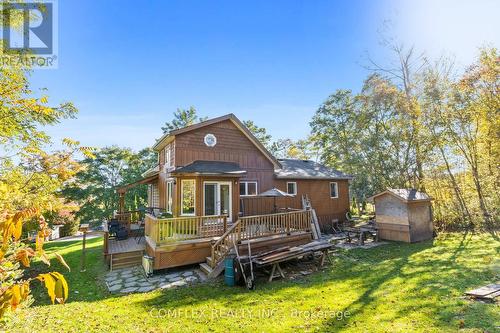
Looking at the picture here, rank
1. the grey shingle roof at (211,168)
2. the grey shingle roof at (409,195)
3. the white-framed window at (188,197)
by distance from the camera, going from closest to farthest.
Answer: the grey shingle roof at (211,168) → the white-framed window at (188,197) → the grey shingle roof at (409,195)

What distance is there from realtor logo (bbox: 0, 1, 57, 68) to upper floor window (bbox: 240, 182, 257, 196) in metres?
9.71

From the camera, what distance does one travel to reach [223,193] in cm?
1223

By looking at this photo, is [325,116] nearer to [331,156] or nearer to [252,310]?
[331,156]

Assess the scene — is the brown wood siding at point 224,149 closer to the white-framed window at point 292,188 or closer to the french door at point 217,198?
the white-framed window at point 292,188

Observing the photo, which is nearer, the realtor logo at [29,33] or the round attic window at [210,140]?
the realtor logo at [29,33]

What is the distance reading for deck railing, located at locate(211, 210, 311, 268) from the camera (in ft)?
29.0

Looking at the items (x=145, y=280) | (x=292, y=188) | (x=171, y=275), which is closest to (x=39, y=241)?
(x=145, y=280)

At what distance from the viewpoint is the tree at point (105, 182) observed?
2586 centimetres

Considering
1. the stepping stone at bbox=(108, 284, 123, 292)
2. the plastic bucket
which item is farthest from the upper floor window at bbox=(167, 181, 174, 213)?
the plastic bucket

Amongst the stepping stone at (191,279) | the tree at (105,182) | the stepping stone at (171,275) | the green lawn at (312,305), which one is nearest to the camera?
the green lawn at (312,305)

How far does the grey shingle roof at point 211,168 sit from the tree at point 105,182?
17.5m

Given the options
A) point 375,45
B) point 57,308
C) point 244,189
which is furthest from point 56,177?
point 375,45

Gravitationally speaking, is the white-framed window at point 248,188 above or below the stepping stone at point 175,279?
above

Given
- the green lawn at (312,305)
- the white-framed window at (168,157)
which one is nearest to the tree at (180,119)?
the white-framed window at (168,157)
